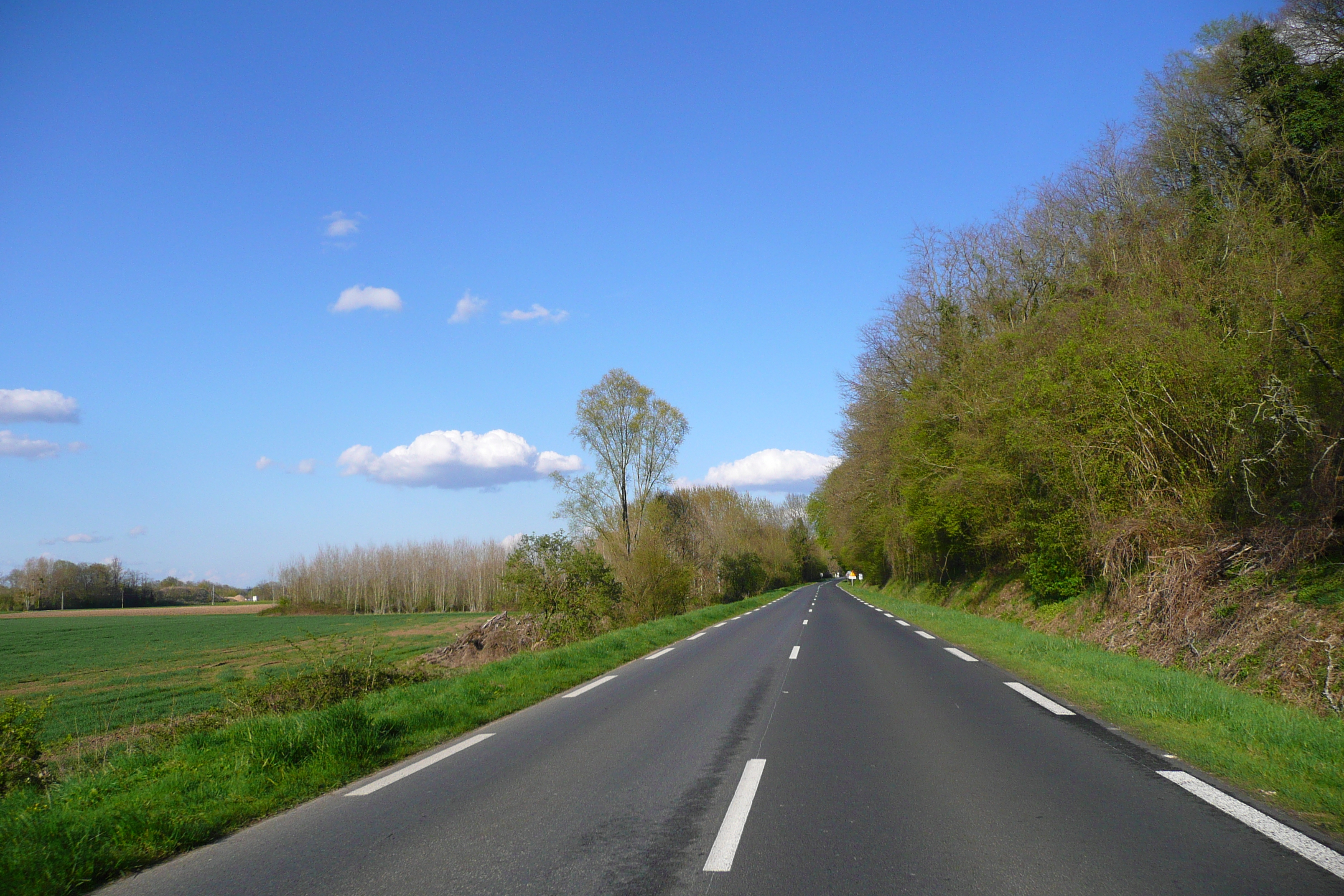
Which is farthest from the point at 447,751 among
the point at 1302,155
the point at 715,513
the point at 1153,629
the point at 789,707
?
the point at 715,513

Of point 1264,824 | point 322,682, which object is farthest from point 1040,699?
point 322,682

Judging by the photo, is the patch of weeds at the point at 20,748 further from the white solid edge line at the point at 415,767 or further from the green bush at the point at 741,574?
the green bush at the point at 741,574

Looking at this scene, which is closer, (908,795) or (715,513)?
(908,795)

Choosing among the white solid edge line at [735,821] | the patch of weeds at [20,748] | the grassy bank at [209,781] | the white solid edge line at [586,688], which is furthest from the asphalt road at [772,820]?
the patch of weeds at [20,748]

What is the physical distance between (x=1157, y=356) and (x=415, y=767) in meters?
13.6

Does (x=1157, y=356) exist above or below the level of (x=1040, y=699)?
above

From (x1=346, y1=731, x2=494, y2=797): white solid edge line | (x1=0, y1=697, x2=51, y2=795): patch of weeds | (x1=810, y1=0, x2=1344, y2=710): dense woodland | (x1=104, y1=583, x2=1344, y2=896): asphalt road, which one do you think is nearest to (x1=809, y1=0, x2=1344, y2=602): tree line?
(x1=810, y1=0, x2=1344, y2=710): dense woodland

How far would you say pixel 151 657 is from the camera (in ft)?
107

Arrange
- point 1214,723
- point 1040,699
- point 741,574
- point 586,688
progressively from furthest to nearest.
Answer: point 741,574, point 586,688, point 1040,699, point 1214,723

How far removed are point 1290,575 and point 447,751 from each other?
1175 cm

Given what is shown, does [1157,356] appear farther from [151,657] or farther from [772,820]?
[151,657]

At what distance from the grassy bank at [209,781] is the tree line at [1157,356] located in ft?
38.9

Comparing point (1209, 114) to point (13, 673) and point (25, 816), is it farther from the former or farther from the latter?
point (13, 673)

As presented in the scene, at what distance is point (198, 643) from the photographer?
131ft
